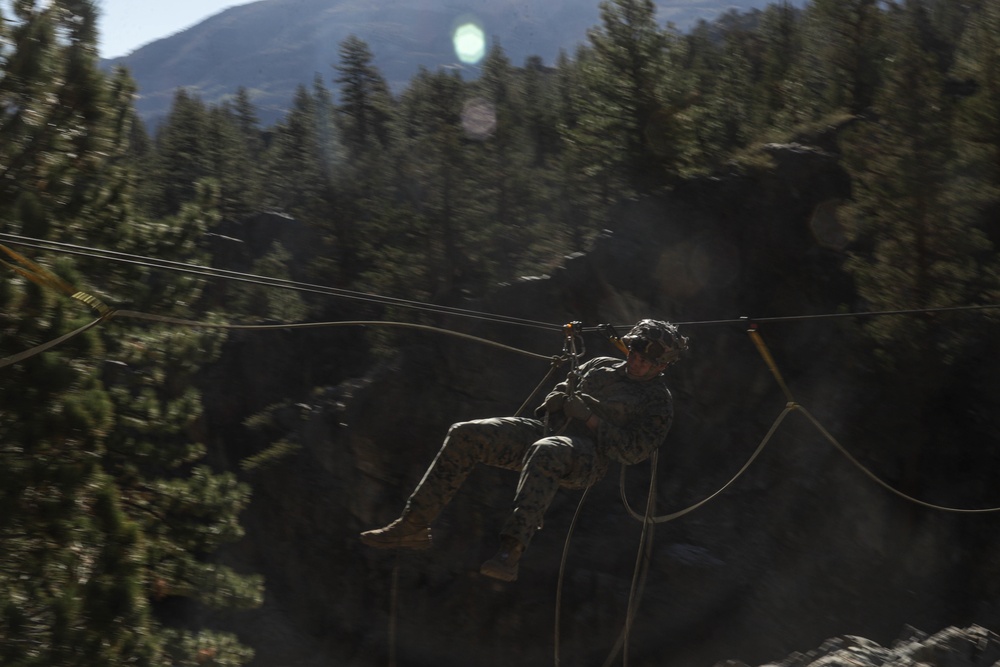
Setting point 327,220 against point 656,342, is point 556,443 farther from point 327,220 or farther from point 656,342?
point 327,220

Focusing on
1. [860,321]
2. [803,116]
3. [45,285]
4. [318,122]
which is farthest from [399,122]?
[45,285]

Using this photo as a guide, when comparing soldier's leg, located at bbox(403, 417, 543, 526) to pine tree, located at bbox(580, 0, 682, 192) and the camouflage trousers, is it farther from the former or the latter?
pine tree, located at bbox(580, 0, 682, 192)

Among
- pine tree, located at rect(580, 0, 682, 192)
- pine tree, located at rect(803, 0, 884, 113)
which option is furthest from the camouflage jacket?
pine tree, located at rect(803, 0, 884, 113)

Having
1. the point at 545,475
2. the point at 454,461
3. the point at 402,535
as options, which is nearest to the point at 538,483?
the point at 545,475

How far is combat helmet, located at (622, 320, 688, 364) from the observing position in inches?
272

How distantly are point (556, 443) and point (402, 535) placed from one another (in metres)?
1.30

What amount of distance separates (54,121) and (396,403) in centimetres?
1328

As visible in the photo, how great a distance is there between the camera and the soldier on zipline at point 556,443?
20.1 feet

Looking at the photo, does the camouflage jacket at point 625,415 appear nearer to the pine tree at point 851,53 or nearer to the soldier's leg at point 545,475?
the soldier's leg at point 545,475

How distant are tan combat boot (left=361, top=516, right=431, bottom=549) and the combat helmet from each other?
2.11m

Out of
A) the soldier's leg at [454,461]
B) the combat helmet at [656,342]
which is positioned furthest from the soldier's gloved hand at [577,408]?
the combat helmet at [656,342]

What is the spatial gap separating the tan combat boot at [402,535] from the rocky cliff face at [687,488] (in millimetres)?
11901

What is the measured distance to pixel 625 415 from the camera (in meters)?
6.95

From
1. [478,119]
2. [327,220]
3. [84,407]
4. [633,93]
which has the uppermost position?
[478,119]
